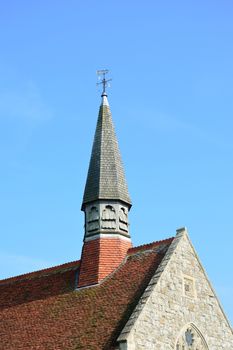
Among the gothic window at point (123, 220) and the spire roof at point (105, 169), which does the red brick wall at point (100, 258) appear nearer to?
the gothic window at point (123, 220)

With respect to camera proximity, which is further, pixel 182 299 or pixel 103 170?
pixel 103 170

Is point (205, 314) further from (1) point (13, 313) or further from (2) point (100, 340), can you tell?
(1) point (13, 313)

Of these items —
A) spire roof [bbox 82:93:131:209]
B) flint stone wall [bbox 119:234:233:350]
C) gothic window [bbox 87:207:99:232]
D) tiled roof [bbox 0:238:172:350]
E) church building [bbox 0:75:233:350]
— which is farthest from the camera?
spire roof [bbox 82:93:131:209]

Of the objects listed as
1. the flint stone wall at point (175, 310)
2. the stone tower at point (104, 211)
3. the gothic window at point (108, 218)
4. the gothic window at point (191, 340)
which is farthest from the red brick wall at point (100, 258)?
the gothic window at point (191, 340)

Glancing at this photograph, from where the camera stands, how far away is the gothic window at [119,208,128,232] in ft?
106

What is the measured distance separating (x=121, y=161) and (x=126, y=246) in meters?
4.21

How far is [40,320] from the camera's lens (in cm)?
2883

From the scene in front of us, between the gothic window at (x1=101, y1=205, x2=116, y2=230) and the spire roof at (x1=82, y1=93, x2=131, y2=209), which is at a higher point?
the spire roof at (x1=82, y1=93, x2=131, y2=209)

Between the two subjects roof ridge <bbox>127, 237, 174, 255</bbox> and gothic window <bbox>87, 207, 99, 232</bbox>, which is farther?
gothic window <bbox>87, 207, 99, 232</bbox>

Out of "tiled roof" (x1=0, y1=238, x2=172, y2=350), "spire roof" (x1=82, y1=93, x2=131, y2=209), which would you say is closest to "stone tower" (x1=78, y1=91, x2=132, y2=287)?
"spire roof" (x1=82, y1=93, x2=131, y2=209)

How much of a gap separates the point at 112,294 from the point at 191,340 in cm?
323

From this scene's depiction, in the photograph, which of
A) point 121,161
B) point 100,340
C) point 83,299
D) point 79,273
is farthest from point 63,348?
point 121,161

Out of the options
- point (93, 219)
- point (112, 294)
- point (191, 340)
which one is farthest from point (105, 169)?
point (191, 340)

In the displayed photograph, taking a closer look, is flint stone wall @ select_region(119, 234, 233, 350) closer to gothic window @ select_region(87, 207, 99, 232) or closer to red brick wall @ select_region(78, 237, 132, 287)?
red brick wall @ select_region(78, 237, 132, 287)
